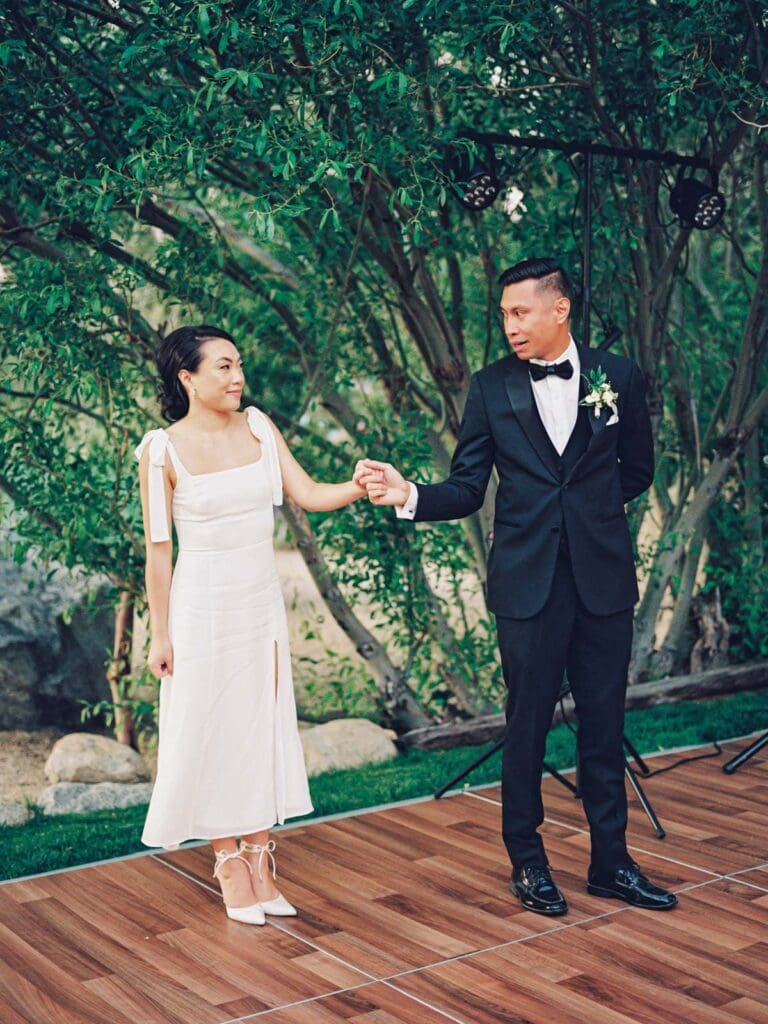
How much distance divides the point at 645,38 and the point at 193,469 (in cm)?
280

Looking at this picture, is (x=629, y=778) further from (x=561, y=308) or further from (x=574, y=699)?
(x=561, y=308)

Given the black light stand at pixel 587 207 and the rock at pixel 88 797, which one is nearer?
the black light stand at pixel 587 207

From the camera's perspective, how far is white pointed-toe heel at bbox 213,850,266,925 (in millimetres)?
3760

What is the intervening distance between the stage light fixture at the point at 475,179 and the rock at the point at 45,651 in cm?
312

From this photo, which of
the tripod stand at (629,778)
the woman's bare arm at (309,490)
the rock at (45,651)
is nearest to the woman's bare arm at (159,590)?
the woman's bare arm at (309,490)

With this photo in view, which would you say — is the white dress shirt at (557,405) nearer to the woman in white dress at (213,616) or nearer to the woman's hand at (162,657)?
the woman in white dress at (213,616)

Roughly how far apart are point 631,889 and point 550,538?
1.03 meters

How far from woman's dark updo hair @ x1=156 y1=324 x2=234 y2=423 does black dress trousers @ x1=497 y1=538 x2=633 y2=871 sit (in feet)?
3.56

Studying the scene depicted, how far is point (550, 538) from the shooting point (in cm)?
374

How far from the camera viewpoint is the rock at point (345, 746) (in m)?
5.79

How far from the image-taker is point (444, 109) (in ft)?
18.0

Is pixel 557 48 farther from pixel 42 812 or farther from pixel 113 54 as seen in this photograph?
pixel 42 812

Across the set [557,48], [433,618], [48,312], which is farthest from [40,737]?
[557,48]

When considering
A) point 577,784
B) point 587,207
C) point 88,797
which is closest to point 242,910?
point 577,784
